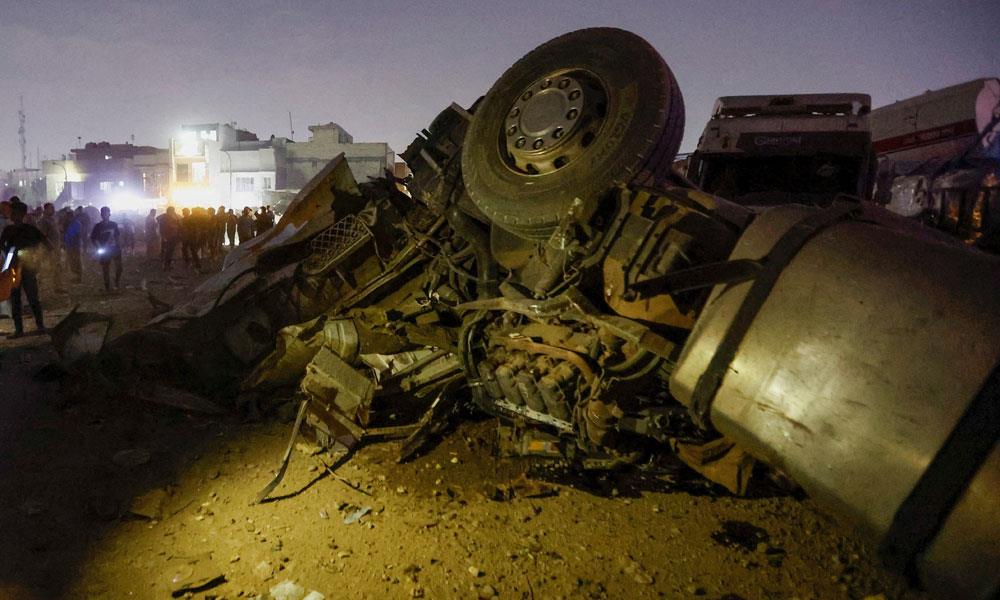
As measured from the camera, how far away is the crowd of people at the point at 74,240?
6891 mm

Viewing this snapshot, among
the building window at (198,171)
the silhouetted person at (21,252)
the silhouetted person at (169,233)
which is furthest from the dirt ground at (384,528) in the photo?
the building window at (198,171)

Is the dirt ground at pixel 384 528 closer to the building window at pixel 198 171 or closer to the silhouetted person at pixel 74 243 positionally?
→ the silhouetted person at pixel 74 243

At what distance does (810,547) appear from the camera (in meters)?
2.79

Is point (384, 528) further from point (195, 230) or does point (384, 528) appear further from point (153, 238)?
point (153, 238)

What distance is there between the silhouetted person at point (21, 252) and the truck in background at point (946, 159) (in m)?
10.5

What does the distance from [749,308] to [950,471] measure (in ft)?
2.00

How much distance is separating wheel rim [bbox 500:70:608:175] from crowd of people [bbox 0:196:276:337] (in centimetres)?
503

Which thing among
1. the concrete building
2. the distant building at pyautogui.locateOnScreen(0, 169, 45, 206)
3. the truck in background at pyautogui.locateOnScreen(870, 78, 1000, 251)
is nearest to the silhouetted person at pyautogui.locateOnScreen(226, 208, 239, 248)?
the truck in background at pyautogui.locateOnScreen(870, 78, 1000, 251)

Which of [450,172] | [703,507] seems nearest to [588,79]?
[450,172]

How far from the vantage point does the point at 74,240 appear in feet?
37.6

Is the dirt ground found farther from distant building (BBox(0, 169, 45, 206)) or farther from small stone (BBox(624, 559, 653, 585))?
distant building (BBox(0, 169, 45, 206))

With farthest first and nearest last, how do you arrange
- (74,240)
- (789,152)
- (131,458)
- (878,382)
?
(74,240), (789,152), (131,458), (878,382)

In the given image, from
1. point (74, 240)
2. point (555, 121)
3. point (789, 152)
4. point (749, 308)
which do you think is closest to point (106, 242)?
point (74, 240)

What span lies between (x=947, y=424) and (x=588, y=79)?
Answer: 220 centimetres
